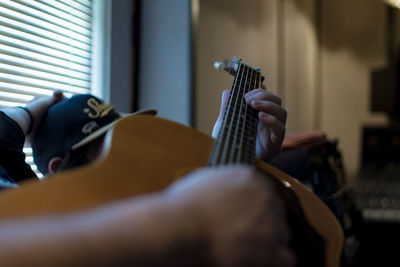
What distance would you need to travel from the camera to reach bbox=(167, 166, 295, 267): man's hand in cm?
23

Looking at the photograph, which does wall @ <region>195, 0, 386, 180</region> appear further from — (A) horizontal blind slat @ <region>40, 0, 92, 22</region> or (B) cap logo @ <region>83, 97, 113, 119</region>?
(B) cap logo @ <region>83, 97, 113, 119</region>

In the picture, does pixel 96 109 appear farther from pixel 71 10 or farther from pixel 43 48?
pixel 71 10

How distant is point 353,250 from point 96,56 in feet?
3.72

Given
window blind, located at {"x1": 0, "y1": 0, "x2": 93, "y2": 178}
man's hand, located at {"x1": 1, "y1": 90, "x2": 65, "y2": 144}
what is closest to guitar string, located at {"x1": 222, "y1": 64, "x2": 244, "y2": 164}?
man's hand, located at {"x1": 1, "y1": 90, "x2": 65, "y2": 144}

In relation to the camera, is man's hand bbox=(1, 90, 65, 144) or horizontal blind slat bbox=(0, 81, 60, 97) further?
horizontal blind slat bbox=(0, 81, 60, 97)

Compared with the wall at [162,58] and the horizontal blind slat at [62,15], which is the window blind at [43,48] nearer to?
the horizontal blind slat at [62,15]

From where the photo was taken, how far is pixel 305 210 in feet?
1.56

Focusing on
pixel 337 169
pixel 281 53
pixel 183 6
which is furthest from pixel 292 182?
pixel 281 53

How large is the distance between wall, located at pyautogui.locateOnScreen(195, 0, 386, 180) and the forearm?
3.38 feet

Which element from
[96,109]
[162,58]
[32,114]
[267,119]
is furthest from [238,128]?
[162,58]

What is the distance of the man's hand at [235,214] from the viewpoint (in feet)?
0.75

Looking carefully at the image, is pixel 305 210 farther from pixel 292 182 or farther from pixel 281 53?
pixel 281 53

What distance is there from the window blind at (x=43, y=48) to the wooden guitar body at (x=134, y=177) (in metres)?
0.51

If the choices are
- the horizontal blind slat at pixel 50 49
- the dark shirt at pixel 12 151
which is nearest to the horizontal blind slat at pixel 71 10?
the horizontal blind slat at pixel 50 49
